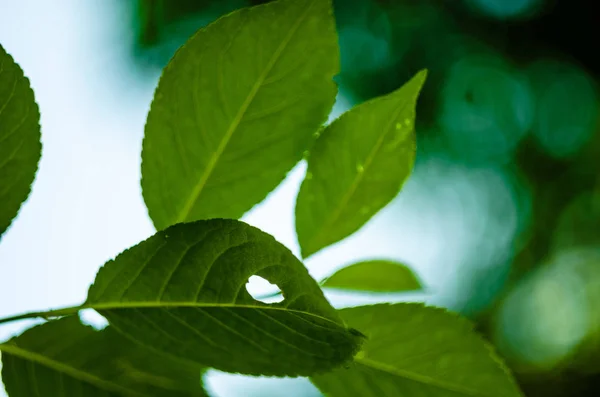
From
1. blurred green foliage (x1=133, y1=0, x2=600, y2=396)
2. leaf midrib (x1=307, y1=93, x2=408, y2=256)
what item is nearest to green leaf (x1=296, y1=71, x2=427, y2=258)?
leaf midrib (x1=307, y1=93, x2=408, y2=256)

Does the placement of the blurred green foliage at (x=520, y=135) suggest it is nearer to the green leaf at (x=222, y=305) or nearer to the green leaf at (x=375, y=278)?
the green leaf at (x=375, y=278)

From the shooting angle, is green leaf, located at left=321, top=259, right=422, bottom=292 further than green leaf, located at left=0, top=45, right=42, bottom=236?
Yes

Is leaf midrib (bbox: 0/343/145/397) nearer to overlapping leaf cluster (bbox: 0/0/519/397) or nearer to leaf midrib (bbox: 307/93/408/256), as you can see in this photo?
overlapping leaf cluster (bbox: 0/0/519/397)

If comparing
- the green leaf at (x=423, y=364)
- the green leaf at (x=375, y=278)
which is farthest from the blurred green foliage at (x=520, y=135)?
the green leaf at (x=423, y=364)

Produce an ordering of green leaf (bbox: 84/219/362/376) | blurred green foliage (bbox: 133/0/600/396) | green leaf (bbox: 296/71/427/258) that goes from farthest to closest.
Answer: blurred green foliage (bbox: 133/0/600/396)
green leaf (bbox: 296/71/427/258)
green leaf (bbox: 84/219/362/376)

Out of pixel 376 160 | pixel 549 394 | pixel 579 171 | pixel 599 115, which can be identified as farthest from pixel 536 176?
pixel 376 160

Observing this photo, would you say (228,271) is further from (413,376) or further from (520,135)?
(520,135)
